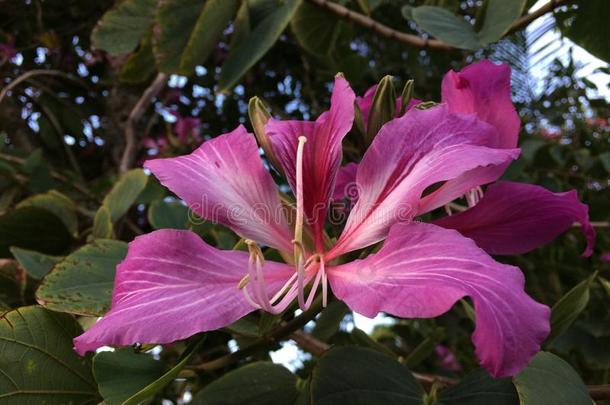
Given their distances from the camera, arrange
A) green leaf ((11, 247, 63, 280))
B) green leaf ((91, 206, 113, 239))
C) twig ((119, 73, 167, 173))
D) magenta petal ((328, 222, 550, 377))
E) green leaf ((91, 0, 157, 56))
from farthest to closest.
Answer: twig ((119, 73, 167, 173))
green leaf ((91, 0, 157, 56))
green leaf ((91, 206, 113, 239))
green leaf ((11, 247, 63, 280))
magenta petal ((328, 222, 550, 377))

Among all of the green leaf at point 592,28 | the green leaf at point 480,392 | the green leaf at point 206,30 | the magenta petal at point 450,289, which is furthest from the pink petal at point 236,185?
the green leaf at point 592,28

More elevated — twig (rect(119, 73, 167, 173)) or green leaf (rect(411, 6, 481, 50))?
green leaf (rect(411, 6, 481, 50))

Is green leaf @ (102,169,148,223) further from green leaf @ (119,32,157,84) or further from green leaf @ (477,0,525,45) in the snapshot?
green leaf @ (477,0,525,45)

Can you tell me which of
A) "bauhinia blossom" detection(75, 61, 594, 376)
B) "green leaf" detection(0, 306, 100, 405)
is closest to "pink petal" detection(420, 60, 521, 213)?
"bauhinia blossom" detection(75, 61, 594, 376)

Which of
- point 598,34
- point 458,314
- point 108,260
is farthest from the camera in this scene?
point 458,314

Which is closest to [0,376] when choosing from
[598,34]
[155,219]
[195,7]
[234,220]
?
[234,220]

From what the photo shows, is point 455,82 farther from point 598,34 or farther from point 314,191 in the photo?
point 598,34

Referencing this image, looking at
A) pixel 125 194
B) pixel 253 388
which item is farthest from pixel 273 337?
pixel 125 194

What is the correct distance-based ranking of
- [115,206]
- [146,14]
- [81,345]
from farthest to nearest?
[146,14], [115,206], [81,345]
